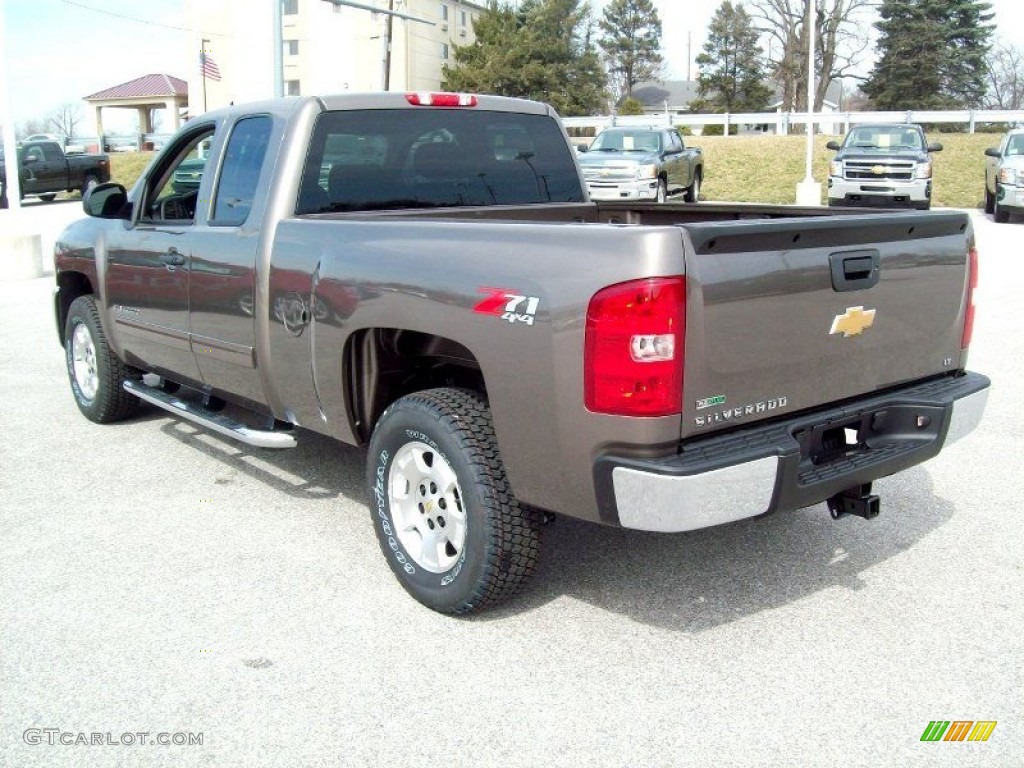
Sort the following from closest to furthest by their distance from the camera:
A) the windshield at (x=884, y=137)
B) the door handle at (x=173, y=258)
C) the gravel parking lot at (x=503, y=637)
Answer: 1. the gravel parking lot at (x=503, y=637)
2. the door handle at (x=173, y=258)
3. the windshield at (x=884, y=137)

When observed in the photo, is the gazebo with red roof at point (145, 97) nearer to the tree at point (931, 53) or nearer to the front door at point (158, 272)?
the tree at point (931, 53)

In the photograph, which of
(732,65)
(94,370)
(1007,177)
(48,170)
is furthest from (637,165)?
(732,65)

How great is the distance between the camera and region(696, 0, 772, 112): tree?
225 feet

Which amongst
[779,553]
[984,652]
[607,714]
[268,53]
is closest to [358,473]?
[779,553]

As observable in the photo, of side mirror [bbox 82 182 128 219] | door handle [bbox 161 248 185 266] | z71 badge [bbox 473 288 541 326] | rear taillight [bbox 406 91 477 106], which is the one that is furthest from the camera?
side mirror [bbox 82 182 128 219]

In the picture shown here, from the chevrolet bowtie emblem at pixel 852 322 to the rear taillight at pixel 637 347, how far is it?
768mm

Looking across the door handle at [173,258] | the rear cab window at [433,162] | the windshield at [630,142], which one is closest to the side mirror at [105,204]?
the door handle at [173,258]

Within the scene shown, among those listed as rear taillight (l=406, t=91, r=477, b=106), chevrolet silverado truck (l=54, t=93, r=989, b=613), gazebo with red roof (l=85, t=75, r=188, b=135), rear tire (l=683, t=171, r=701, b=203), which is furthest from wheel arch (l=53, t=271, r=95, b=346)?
gazebo with red roof (l=85, t=75, r=188, b=135)

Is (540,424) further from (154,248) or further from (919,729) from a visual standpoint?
(154,248)

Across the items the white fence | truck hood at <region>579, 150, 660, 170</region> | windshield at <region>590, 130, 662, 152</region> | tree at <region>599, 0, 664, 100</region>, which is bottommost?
truck hood at <region>579, 150, 660, 170</region>

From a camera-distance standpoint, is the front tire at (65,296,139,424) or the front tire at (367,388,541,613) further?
the front tire at (65,296,139,424)

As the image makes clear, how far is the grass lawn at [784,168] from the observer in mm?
27203

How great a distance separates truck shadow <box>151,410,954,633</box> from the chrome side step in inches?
18.9

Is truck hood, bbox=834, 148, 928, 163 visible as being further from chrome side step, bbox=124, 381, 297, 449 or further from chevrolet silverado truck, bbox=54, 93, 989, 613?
chrome side step, bbox=124, 381, 297, 449
